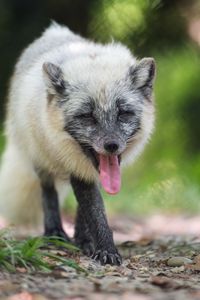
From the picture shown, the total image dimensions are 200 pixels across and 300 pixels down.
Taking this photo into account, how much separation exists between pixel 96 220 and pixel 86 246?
0.62 meters

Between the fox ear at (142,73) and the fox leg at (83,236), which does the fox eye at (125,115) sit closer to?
the fox ear at (142,73)

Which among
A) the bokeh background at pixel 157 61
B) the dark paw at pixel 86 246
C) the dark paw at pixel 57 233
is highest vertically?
the bokeh background at pixel 157 61

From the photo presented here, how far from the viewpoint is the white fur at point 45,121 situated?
6266 mm

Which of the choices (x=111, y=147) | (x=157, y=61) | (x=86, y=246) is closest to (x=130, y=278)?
(x=111, y=147)

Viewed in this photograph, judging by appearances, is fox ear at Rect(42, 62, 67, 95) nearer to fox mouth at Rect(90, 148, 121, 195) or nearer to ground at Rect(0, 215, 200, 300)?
fox mouth at Rect(90, 148, 121, 195)

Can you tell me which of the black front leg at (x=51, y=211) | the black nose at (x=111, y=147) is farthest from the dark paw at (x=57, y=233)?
the black nose at (x=111, y=147)

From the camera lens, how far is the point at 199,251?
21.2ft

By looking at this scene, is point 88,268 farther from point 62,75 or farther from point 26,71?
point 26,71

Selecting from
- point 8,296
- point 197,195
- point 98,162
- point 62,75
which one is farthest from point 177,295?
point 197,195

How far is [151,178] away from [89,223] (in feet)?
14.8

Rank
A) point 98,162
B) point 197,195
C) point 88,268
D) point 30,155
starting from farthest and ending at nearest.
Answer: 1. point 197,195
2. point 30,155
3. point 98,162
4. point 88,268

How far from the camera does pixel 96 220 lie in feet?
20.4

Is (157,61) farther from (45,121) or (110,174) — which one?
(110,174)

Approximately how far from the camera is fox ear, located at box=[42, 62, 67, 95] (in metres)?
6.25
